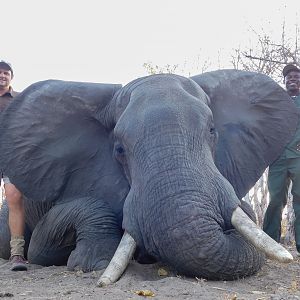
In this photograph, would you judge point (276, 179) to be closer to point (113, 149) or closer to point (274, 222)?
point (274, 222)

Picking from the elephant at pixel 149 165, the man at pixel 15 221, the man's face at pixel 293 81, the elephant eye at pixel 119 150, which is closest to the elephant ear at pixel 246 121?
the elephant at pixel 149 165

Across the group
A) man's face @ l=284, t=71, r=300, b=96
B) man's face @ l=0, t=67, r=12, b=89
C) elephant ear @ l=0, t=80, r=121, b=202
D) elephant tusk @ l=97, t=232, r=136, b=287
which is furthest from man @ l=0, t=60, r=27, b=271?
man's face @ l=284, t=71, r=300, b=96

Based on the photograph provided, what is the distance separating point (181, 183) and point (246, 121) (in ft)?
7.77

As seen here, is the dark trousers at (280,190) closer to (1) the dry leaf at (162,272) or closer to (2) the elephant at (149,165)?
(2) the elephant at (149,165)

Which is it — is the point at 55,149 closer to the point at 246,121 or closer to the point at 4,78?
the point at 4,78

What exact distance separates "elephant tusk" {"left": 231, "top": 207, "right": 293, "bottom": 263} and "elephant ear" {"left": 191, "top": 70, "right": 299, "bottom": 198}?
1.57m

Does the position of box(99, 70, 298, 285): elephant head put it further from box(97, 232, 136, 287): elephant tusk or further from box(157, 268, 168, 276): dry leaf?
box(157, 268, 168, 276): dry leaf

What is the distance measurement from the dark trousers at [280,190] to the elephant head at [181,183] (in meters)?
1.35

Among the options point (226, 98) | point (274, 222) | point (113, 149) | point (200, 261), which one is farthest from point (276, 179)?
point (200, 261)

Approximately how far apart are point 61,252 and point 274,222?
2.96 m

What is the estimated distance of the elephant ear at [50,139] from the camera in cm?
659

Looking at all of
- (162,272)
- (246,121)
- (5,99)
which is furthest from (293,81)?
(162,272)

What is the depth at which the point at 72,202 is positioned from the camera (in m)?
6.33

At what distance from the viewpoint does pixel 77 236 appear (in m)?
6.02
